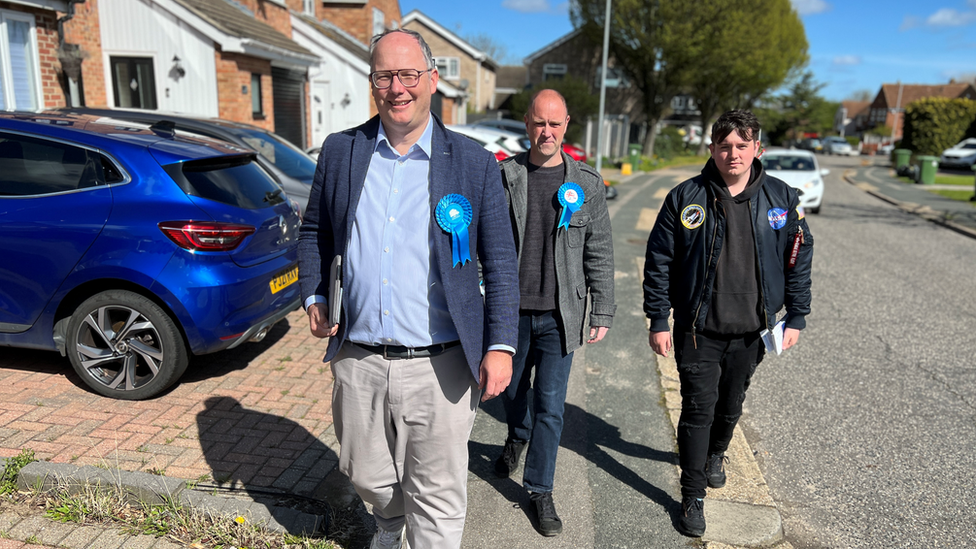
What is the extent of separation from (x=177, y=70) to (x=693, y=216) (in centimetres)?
1247

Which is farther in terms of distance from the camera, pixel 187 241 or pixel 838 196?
pixel 838 196

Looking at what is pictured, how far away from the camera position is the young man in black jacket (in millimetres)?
2980

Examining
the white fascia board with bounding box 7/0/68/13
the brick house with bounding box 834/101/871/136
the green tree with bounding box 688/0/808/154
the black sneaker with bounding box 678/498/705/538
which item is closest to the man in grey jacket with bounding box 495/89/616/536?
the black sneaker with bounding box 678/498/705/538

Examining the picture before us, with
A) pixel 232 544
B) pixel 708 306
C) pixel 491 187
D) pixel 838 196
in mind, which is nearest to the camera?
pixel 491 187

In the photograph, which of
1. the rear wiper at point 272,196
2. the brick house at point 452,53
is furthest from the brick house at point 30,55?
the brick house at point 452,53

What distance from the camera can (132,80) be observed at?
42.5 ft

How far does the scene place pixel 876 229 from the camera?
13.7m

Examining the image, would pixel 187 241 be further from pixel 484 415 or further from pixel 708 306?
pixel 708 306

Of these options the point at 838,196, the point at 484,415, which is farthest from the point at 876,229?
the point at 484,415

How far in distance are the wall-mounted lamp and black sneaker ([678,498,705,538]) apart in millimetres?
12749

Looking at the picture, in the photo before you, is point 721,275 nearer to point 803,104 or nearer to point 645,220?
point 645,220

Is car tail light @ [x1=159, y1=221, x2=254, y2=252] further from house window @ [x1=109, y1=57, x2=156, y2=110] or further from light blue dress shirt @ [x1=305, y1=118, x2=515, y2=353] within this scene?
house window @ [x1=109, y1=57, x2=156, y2=110]

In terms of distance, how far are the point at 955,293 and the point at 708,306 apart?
699cm

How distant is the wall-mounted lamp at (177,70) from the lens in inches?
499
